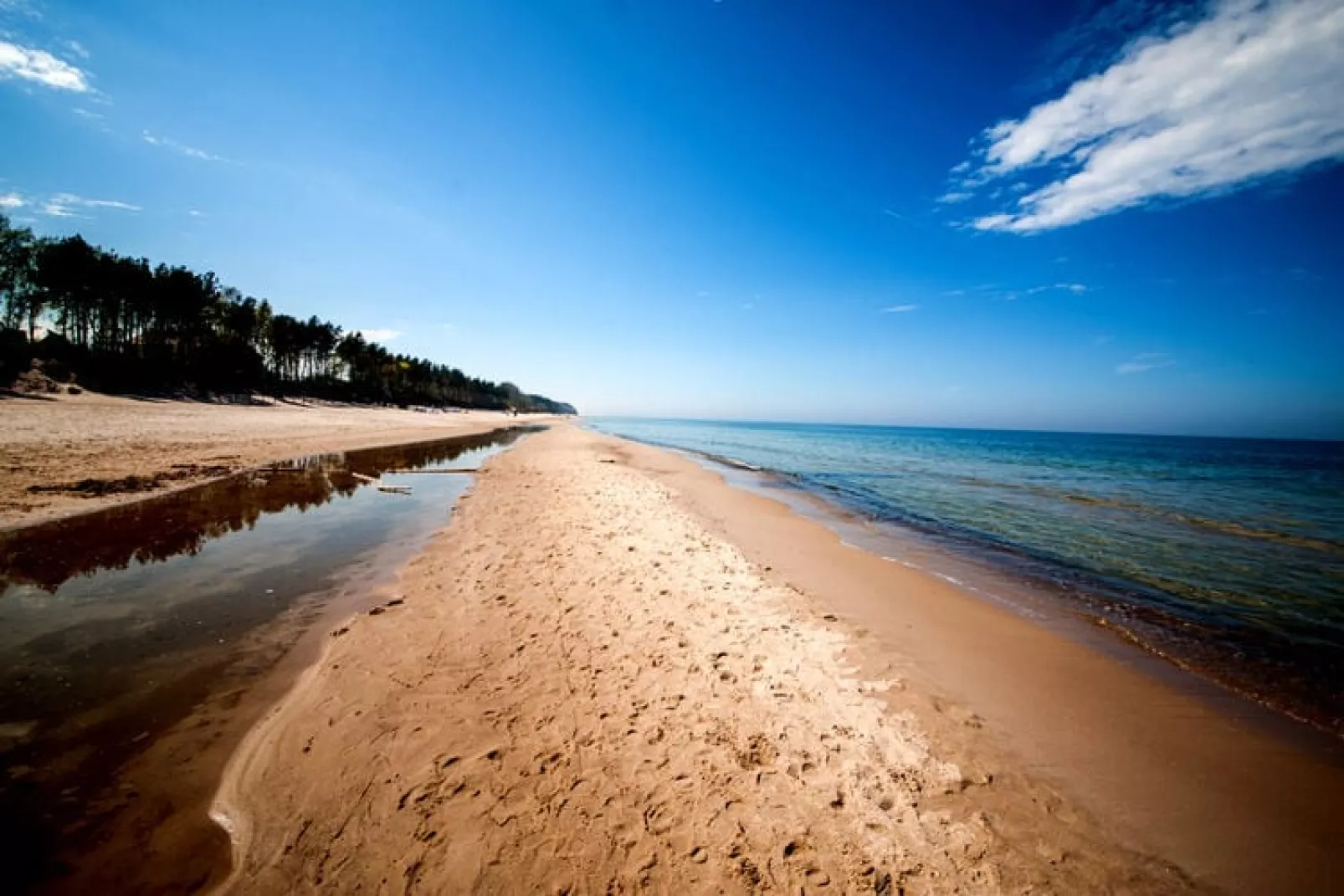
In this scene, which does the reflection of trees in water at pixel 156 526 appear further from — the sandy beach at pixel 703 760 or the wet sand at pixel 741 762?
the wet sand at pixel 741 762

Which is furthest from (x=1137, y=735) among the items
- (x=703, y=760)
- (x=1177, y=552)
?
(x=1177, y=552)

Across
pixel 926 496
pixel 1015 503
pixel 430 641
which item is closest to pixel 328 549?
pixel 430 641

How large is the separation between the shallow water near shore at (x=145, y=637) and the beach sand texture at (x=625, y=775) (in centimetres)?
63

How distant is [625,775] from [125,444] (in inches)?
1141

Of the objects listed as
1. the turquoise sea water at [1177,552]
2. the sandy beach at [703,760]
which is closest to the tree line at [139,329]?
the sandy beach at [703,760]

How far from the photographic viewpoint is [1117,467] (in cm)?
4488

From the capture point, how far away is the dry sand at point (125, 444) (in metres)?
12.2

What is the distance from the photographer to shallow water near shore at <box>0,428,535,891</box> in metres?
3.56

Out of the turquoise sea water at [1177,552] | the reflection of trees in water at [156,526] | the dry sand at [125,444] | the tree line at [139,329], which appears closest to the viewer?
the turquoise sea water at [1177,552]

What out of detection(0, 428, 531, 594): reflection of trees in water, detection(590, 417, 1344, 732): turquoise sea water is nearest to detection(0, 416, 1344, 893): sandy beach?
detection(590, 417, 1344, 732): turquoise sea water

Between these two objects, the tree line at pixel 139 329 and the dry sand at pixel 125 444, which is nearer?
the dry sand at pixel 125 444

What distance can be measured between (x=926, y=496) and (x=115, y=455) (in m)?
34.1

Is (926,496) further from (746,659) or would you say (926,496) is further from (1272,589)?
(746,659)

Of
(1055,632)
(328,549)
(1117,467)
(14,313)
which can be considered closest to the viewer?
(1055,632)
